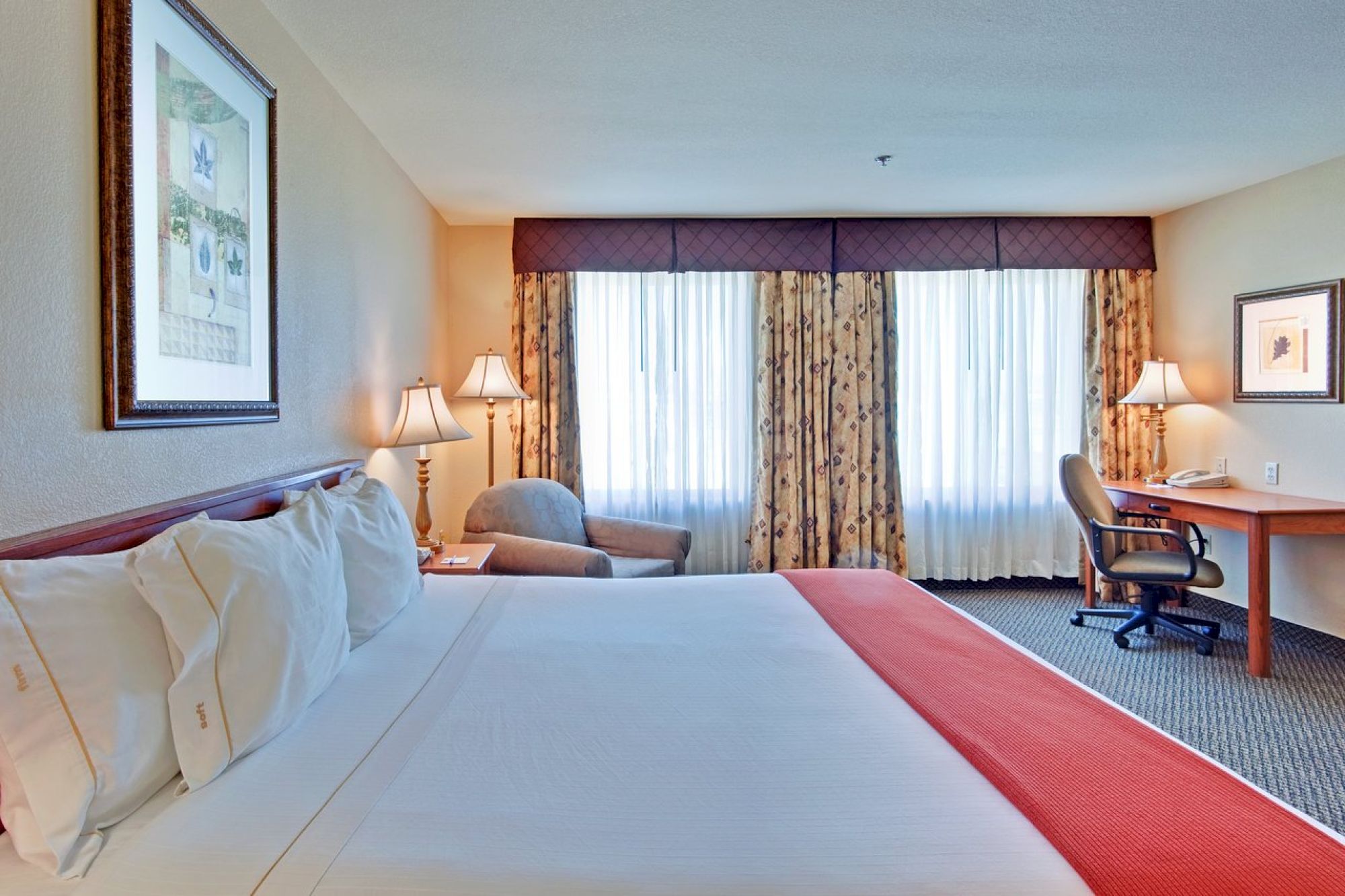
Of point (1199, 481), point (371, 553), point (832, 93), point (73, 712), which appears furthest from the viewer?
point (1199, 481)

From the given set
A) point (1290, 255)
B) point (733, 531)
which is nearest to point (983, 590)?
point (733, 531)

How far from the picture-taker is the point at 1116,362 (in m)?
4.39

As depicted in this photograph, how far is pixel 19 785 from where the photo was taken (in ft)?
3.06

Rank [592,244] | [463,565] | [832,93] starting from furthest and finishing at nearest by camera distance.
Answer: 1. [592,244]
2. [463,565]
3. [832,93]

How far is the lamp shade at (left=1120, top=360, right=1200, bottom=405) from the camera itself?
13.1ft

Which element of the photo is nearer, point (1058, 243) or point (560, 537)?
point (560, 537)

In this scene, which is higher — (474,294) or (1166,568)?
(474,294)

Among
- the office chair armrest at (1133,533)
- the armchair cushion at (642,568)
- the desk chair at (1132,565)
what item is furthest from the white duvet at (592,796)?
the desk chair at (1132,565)

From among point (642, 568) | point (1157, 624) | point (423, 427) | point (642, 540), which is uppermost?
point (423, 427)

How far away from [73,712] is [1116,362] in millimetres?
5216

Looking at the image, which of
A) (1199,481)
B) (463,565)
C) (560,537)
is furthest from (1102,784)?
(1199,481)

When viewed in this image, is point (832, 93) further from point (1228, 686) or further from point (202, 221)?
point (1228, 686)

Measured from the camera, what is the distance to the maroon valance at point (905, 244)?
14.1 ft

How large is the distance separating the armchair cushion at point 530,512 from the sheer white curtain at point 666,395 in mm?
516
